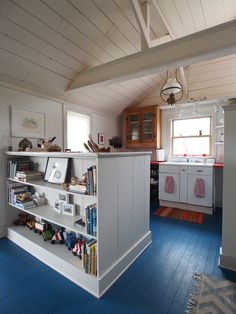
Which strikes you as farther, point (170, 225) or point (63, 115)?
point (63, 115)

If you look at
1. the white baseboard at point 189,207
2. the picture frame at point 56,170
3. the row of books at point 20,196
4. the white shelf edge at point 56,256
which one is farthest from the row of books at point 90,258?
the white baseboard at point 189,207

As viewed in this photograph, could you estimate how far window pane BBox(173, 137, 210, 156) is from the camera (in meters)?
3.98

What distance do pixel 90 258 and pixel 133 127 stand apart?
3.45m

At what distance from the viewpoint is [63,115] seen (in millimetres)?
3238

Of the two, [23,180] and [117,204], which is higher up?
[23,180]

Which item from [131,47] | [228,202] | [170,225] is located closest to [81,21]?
[131,47]

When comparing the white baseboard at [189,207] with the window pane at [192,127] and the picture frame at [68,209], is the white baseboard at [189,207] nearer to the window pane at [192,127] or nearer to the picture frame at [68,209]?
the window pane at [192,127]

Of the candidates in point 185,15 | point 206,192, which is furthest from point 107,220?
point 185,15

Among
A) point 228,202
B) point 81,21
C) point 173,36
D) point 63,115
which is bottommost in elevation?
point 228,202

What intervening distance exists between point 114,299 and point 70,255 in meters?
0.61

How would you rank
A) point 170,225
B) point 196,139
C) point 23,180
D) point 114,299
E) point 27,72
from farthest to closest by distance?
point 196,139
point 170,225
point 27,72
point 23,180
point 114,299

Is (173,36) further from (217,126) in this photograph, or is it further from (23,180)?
(23,180)

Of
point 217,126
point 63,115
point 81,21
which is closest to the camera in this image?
point 81,21

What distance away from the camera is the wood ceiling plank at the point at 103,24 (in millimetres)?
1864
